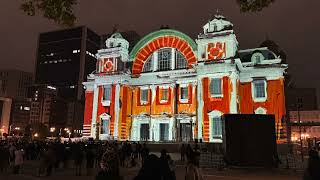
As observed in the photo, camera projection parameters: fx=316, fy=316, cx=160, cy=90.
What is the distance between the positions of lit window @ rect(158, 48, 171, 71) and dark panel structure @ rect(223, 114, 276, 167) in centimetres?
2934

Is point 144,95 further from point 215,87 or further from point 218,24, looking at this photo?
point 218,24

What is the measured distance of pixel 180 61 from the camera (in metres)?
49.8

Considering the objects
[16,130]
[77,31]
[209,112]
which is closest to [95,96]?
[209,112]

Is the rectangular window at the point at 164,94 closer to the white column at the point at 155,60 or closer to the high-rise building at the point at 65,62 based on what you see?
the white column at the point at 155,60

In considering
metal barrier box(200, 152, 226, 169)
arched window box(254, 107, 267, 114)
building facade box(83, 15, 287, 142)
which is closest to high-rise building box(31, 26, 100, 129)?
building facade box(83, 15, 287, 142)

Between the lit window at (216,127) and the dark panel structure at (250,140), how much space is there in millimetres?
20809

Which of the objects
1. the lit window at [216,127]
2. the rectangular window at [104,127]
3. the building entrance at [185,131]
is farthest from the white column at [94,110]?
the lit window at [216,127]

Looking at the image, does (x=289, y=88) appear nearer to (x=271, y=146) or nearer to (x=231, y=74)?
(x=231, y=74)

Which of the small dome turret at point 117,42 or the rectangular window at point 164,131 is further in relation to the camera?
the small dome turret at point 117,42

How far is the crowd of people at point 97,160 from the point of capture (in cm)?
589

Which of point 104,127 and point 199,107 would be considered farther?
point 104,127

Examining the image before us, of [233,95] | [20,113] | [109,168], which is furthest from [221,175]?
[20,113]

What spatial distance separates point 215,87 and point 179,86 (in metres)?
6.46

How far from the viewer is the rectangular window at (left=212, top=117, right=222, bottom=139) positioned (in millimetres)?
42584
